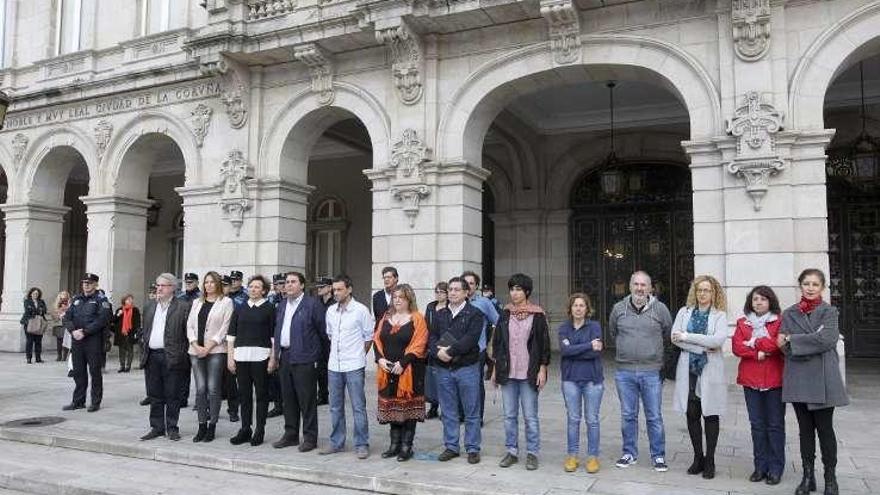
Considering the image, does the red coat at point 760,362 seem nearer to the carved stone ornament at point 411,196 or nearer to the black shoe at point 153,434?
the black shoe at point 153,434

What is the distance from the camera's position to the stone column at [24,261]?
17.5 meters

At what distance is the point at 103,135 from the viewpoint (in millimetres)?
16344

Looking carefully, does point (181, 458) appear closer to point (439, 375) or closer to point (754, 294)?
point (439, 375)

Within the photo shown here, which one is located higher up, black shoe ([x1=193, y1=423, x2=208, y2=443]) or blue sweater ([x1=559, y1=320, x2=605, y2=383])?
blue sweater ([x1=559, y1=320, x2=605, y2=383])

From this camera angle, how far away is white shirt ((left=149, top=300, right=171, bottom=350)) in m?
7.85

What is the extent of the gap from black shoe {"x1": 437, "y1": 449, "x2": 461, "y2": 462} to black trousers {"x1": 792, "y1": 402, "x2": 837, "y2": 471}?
9.84 ft

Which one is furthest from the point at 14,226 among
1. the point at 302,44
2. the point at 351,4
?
the point at 351,4

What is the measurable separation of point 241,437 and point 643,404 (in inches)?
163

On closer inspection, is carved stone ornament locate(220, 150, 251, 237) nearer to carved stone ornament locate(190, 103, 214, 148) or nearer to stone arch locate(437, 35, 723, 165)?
carved stone ornament locate(190, 103, 214, 148)

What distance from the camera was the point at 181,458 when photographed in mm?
7012

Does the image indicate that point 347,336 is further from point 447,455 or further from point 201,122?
point 201,122

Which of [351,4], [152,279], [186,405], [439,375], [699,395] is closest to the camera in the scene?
[699,395]

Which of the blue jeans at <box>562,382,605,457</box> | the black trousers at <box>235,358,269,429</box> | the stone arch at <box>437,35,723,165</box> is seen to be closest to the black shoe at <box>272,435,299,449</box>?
the black trousers at <box>235,358,269,429</box>

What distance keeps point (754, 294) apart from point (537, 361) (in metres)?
1.95
